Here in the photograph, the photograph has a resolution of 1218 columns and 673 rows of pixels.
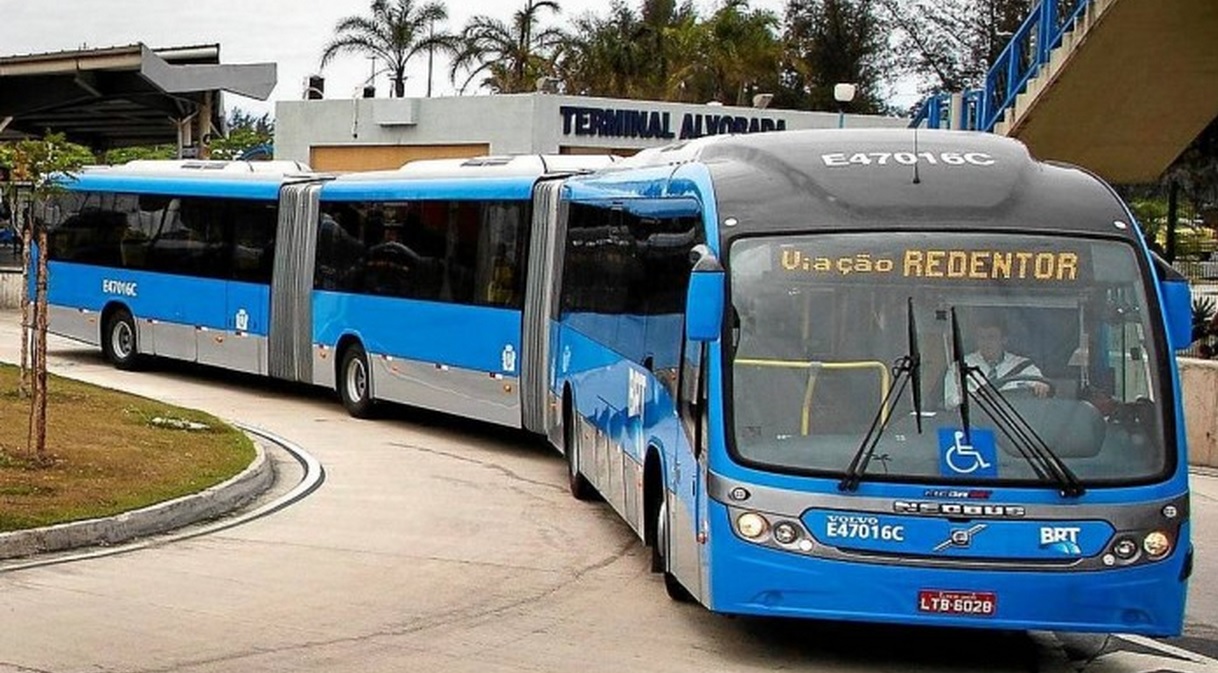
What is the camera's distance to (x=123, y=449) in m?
17.1

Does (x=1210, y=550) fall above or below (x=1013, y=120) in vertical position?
below

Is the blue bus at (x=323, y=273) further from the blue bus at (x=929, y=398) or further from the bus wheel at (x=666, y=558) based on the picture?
the blue bus at (x=929, y=398)

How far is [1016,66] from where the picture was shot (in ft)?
95.3

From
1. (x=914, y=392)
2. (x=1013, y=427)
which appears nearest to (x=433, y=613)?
(x=914, y=392)

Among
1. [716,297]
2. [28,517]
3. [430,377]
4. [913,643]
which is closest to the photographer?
[716,297]

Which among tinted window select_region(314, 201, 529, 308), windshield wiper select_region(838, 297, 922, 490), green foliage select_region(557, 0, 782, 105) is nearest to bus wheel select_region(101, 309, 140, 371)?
tinted window select_region(314, 201, 529, 308)

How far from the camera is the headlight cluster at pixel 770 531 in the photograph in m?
9.75

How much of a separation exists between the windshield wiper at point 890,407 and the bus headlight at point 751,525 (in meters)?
0.43

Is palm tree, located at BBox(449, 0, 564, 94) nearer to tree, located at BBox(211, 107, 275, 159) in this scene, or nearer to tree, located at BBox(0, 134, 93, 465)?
tree, located at BBox(211, 107, 275, 159)

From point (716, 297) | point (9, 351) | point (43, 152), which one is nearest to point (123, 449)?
point (43, 152)

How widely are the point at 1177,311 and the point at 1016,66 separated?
1943 centimetres

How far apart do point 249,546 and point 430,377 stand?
332 inches

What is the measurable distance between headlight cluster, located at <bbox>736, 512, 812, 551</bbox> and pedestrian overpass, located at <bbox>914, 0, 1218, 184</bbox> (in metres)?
18.0

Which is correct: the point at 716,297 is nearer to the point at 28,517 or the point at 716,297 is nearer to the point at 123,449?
the point at 28,517
